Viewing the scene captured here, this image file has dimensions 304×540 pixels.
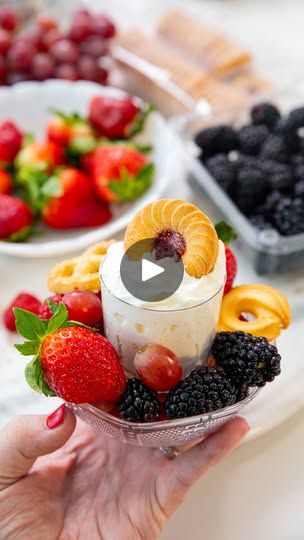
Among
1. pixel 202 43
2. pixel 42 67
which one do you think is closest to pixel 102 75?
pixel 42 67

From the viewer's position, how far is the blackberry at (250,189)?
3.49 feet

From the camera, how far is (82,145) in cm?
119

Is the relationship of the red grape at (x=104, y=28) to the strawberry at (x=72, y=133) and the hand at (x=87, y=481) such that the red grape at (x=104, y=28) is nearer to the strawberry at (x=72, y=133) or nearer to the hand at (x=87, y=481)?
the strawberry at (x=72, y=133)

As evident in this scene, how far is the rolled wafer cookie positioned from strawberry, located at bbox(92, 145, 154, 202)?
1.41 feet

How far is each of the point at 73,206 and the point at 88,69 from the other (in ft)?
1.52

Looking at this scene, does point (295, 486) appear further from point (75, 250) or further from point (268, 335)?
point (75, 250)

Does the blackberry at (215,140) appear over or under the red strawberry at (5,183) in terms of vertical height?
over

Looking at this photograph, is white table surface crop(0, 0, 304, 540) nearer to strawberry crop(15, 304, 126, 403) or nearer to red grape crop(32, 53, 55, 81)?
strawberry crop(15, 304, 126, 403)

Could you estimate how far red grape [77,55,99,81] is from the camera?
1422 mm

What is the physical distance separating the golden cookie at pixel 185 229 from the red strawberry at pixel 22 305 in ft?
Result: 1.03

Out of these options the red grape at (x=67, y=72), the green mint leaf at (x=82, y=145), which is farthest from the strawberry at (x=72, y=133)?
the red grape at (x=67, y=72)

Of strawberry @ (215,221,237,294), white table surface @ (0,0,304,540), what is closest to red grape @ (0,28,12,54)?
white table surface @ (0,0,304,540)

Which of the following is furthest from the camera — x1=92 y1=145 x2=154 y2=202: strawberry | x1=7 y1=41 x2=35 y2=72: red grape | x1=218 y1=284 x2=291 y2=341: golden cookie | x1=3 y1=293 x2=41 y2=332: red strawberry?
x1=7 y1=41 x2=35 y2=72: red grape

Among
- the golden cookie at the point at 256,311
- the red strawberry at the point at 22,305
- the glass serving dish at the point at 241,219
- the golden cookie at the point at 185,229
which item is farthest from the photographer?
the glass serving dish at the point at 241,219
